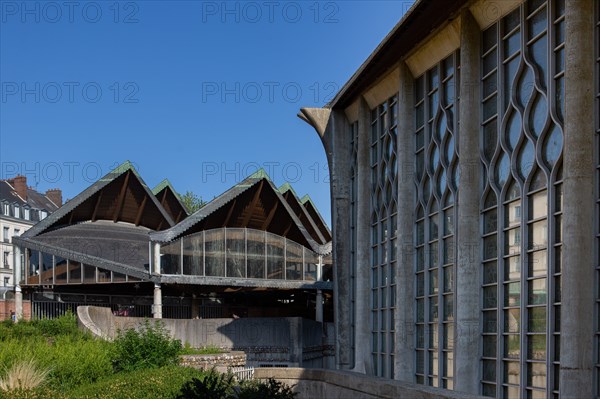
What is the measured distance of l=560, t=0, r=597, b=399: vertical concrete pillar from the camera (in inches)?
544

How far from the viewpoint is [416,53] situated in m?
23.0

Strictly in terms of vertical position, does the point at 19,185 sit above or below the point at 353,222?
above

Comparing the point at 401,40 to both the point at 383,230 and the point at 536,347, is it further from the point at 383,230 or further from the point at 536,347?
the point at 536,347

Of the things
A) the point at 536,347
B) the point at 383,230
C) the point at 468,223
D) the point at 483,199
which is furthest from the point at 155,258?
the point at 536,347

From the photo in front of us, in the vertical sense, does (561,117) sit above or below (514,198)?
above

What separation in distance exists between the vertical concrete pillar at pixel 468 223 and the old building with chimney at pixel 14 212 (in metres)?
67.9

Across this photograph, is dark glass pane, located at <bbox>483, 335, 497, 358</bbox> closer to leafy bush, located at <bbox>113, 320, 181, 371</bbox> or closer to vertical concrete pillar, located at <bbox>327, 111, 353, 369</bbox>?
leafy bush, located at <bbox>113, 320, 181, 371</bbox>

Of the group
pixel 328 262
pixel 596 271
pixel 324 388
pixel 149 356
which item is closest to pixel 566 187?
pixel 596 271

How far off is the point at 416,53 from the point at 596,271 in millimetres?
10668

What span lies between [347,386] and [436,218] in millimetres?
7290

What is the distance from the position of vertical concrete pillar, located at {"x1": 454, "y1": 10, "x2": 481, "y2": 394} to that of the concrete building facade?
0.11 ft

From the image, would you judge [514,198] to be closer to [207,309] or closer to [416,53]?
[416,53]

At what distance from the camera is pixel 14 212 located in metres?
83.9

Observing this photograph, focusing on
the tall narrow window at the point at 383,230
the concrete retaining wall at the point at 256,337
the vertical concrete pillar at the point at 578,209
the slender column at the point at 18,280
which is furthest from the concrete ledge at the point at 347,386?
the slender column at the point at 18,280
